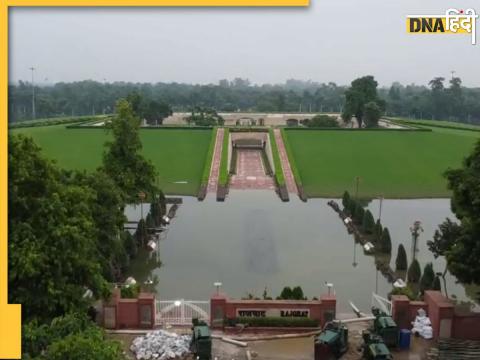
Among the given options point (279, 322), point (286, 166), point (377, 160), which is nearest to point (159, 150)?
point (286, 166)

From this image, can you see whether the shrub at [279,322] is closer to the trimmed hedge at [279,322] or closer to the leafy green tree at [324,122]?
the trimmed hedge at [279,322]

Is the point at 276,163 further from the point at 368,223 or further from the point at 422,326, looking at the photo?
the point at 422,326

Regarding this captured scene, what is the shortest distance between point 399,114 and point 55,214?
76068 mm

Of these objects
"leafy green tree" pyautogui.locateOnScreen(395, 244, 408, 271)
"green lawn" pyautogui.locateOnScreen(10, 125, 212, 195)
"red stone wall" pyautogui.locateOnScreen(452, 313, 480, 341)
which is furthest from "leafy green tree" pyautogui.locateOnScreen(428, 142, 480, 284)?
"green lawn" pyautogui.locateOnScreen(10, 125, 212, 195)

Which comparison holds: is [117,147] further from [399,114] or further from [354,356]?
[399,114]

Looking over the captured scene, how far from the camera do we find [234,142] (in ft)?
139

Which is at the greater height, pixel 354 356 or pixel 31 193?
pixel 31 193

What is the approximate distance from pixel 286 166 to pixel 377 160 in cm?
606

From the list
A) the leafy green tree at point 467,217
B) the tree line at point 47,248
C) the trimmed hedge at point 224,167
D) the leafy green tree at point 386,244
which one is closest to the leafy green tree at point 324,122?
the trimmed hedge at point 224,167

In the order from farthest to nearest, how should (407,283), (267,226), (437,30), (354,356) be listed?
(267,226)
(407,283)
(354,356)
(437,30)

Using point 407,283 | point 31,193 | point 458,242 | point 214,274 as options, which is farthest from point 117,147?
point 458,242

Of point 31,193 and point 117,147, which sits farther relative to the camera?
point 117,147

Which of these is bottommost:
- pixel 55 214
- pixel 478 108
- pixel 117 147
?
pixel 55 214

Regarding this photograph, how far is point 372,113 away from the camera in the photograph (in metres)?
49.7
